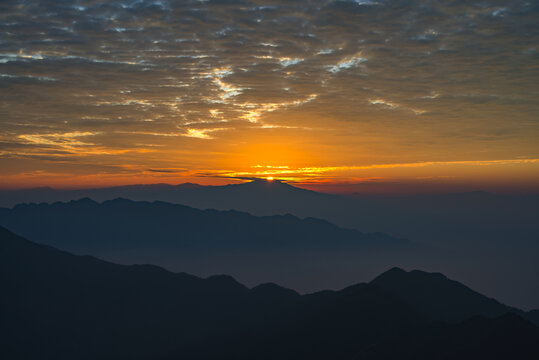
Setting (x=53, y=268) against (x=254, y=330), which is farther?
(x=53, y=268)

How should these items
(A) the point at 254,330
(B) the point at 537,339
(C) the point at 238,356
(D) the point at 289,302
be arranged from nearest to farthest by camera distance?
(B) the point at 537,339, (C) the point at 238,356, (A) the point at 254,330, (D) the point at 289,302

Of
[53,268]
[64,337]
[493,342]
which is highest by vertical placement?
[493,342]

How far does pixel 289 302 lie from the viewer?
355 ft

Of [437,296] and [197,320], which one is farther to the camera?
[437,296]

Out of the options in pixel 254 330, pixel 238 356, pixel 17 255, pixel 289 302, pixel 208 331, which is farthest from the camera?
pixel 17 255

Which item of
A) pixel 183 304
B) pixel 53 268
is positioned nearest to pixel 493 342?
pixel 183 304

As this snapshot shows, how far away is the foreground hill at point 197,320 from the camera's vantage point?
6291 centimetres

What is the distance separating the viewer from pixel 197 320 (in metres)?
110

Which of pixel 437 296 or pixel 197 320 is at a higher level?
pixel 437 296

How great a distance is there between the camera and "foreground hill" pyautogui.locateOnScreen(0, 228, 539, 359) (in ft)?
206

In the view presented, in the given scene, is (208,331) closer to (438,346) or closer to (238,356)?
(238,356)

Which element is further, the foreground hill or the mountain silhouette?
the mountain silhouette

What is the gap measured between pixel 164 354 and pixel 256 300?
3083cm

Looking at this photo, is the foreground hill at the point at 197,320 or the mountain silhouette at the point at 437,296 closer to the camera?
the foreground hill at the point at 197,320
